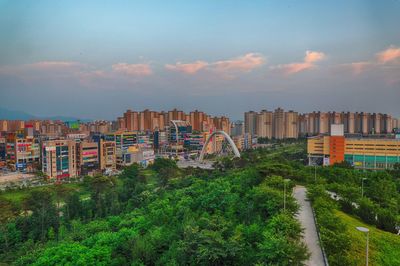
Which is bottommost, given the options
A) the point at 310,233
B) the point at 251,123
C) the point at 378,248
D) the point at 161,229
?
the point at 161,229

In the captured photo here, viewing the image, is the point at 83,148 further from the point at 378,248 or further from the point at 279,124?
the point at 279,124

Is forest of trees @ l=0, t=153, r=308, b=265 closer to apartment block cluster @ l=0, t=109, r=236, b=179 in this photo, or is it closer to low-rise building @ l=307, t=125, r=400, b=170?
apartment block cluster @ l=0, t=109, r=236, b=179

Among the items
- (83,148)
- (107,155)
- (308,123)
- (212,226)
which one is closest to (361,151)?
(107,155)

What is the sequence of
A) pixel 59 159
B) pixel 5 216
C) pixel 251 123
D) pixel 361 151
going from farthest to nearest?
pixel 251 123, pixel 361 151, pixel 59 159, pixel 5 216

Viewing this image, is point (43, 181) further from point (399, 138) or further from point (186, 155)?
point (399, 138)

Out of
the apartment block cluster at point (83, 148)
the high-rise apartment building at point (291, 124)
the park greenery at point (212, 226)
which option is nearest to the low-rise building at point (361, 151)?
the park greenery at point (212, 226)

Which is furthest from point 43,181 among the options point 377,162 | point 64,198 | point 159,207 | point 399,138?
point 399,138

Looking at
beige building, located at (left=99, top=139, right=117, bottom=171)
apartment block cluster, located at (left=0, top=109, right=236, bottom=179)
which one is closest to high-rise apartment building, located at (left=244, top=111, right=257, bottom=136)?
apartment block cluster, located at (left=0, top=109, right=236, bottom=179)
